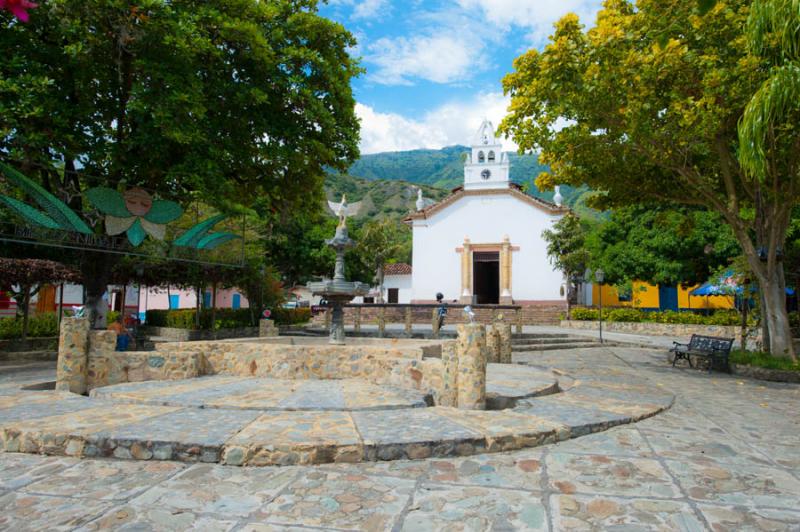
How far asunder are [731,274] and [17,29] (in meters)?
18.3

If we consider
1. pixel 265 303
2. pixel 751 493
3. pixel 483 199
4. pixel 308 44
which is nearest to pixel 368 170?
pixel 483 199

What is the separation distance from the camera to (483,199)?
103ft

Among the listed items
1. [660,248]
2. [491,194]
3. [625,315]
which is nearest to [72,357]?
[625,315]

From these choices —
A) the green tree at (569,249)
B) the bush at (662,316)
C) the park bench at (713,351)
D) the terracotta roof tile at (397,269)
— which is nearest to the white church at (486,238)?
the green tree at (569,249)

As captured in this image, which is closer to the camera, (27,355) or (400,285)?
(27,355)

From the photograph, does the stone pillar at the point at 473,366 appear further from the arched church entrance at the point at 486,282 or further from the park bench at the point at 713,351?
the arched church entrance at the point at 486,282

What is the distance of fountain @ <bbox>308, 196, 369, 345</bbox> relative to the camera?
31.6 feet

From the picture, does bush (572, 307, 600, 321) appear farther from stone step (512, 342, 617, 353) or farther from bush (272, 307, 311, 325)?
bush (272, 307, 311, 325)

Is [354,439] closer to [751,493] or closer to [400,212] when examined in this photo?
[751,493]

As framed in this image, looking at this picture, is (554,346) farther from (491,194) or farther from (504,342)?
(491,194)

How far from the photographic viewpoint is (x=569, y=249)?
2792 cm

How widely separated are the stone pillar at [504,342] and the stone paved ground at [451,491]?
6503mm

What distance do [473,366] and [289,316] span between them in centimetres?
1960

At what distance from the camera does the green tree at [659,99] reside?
9.57 meters
